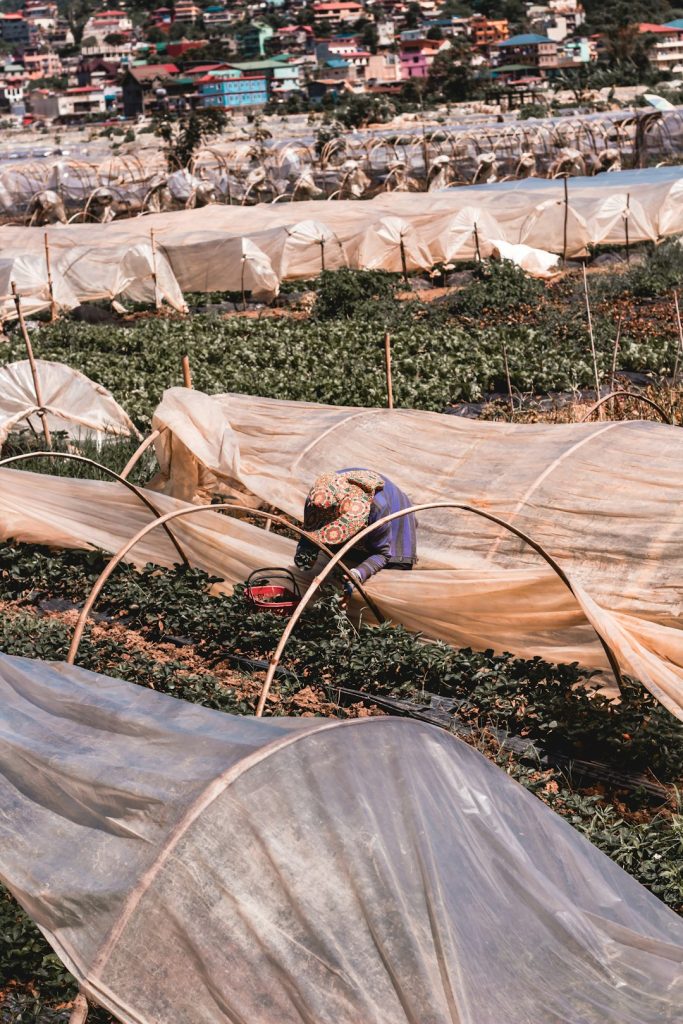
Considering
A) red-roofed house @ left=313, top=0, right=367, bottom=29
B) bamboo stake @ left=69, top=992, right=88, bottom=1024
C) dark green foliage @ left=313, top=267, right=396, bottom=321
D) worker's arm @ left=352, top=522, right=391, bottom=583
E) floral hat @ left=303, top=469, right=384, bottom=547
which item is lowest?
dark green foliage @ left=313, top=267, right=396, bottom=321

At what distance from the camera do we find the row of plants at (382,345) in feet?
42.8

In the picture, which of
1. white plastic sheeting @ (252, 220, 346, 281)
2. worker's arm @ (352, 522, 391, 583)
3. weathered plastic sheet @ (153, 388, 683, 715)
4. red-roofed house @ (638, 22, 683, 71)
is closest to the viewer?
weathered plastic sheet @ (153, 388, 683, 715)

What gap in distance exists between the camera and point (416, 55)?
113 meters

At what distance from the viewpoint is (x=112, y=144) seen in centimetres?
6594

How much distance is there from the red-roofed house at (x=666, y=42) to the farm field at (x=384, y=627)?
7573 centimetres

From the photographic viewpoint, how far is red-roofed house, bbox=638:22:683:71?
86.3 metres

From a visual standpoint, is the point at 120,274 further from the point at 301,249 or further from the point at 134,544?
the point at 134,544

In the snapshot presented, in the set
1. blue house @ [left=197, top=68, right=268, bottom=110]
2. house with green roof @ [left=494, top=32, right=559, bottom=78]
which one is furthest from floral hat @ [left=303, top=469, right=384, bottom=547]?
house with green roof @ [left=494, top=32, right=559, bottom=78]

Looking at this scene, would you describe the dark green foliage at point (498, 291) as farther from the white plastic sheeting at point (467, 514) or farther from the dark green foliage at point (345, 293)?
the white plastic sheeting at point (467, 514)

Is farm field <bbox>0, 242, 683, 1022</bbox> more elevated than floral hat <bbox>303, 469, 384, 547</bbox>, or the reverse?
floral hat <bbox>303, 469, 384, 547</bbox>

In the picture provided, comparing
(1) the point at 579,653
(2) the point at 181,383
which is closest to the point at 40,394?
(2) the point at 181,383

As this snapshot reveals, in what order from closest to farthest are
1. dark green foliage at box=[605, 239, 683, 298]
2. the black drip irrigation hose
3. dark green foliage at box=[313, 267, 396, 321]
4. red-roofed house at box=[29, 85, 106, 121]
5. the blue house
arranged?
the black drip irrigation hose, dark green foliage at box=[605, 239, 683, 298], dark green foliage at box=[313, 267, 396, 321], the blue house, red-roofed house at box=[29, 85, 106, 121]

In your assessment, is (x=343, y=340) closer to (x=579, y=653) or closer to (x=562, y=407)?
(x=562, y=407)

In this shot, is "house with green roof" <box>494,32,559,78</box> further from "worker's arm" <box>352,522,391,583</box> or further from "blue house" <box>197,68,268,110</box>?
"worker's arm" <box>352,522,391,583</box>
